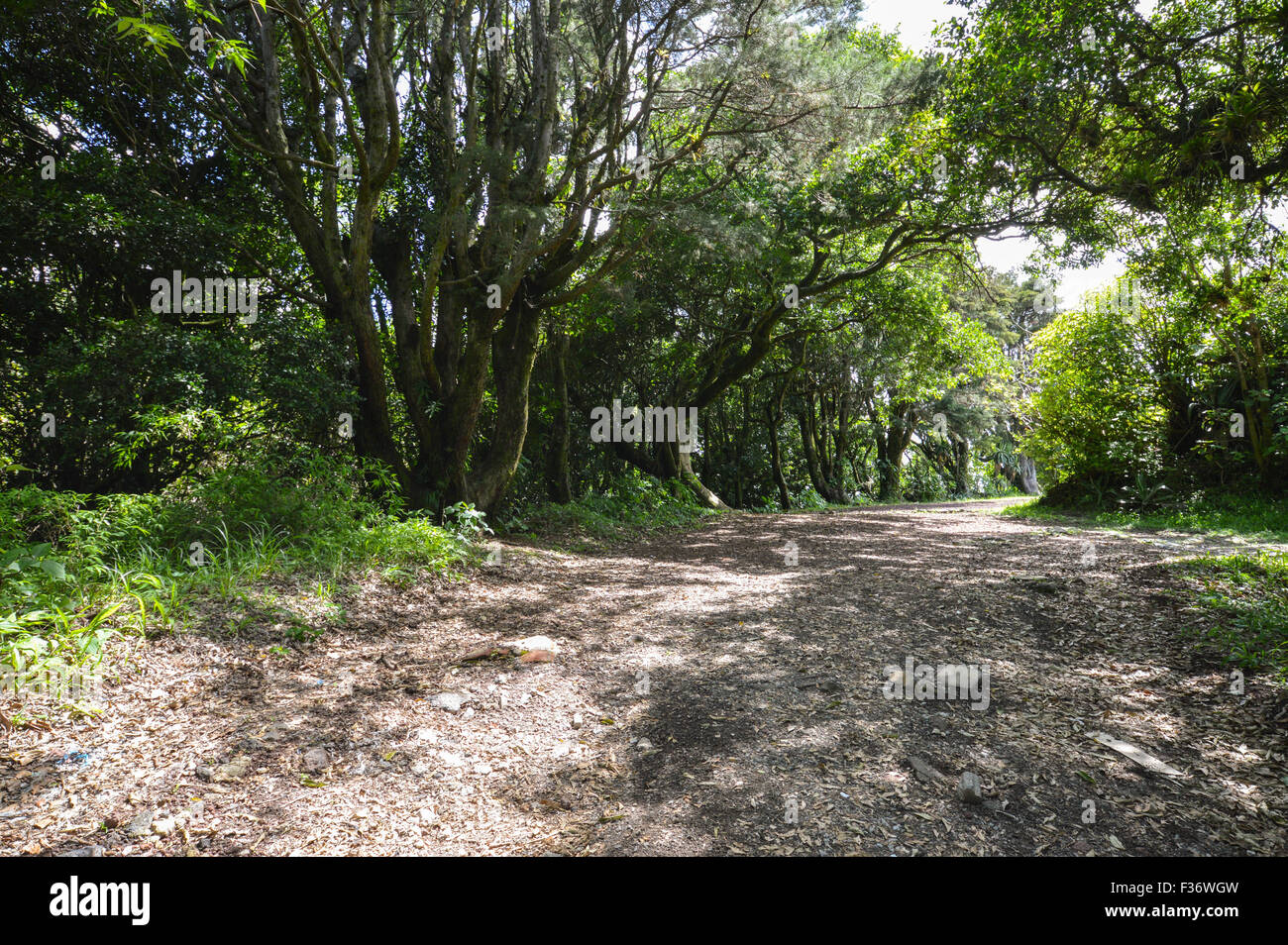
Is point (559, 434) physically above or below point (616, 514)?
above

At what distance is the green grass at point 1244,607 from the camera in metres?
3.33

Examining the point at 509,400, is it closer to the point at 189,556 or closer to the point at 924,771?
the point at 189,556

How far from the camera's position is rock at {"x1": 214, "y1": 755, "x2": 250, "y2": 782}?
255cm

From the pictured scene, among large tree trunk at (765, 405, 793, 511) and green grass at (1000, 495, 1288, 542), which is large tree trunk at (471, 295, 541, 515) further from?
large tree trunk at (765, 405, 793, 511)

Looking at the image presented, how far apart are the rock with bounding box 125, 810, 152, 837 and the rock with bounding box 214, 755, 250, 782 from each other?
265 millimetres

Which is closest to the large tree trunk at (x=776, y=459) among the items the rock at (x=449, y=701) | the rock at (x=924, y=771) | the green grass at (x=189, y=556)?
the green grass at (x=189, y=556)

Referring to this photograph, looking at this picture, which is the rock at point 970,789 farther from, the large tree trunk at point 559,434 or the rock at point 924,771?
the large tree trunk at point 559,434

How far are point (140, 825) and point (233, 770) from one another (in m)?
0.38

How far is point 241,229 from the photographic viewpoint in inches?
289

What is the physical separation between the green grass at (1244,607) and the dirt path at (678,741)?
0.17 meters

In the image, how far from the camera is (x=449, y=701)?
336cm

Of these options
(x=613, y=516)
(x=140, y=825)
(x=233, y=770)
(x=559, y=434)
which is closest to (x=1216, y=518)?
(x=613, y=516)
